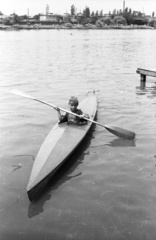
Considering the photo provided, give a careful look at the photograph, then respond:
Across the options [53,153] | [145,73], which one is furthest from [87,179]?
[145,73]

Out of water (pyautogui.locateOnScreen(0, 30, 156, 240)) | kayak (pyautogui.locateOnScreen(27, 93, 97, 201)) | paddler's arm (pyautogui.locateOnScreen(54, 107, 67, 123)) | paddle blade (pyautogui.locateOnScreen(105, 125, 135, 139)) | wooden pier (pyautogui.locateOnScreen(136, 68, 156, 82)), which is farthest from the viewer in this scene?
wooden pier (pyautogui.locateOnScreen(136, 68, 156, 82))

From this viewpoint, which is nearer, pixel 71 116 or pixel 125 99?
pixel 71 116

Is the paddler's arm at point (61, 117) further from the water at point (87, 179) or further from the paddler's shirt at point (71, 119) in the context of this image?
the water at point (87, 179)

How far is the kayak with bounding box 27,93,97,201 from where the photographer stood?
6.72m

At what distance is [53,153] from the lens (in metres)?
7.80

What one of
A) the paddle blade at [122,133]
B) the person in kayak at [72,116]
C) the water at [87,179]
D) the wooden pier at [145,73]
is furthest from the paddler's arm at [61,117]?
the wooden pier at [145,73]

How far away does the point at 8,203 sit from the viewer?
671 cm

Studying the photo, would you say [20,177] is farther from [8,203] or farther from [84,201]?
[84,201]

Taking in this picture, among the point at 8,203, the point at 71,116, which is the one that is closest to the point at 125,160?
the point at 71,116

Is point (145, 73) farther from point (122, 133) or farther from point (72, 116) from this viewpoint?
point (72, 116)

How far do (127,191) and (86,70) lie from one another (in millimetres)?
19620

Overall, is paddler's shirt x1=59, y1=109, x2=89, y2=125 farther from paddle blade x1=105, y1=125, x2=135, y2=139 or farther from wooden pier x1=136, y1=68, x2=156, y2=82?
wooden pier x1=136, y1=68, x2=156, y2=82

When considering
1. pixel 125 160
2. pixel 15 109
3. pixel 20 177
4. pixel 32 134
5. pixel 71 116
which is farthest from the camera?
pixel 15 109

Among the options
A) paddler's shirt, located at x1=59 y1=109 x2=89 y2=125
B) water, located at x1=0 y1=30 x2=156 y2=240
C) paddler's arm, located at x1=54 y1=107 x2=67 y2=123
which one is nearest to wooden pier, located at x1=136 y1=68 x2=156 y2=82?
water, located at x1=0 y1=30 x2=156 y2=240
